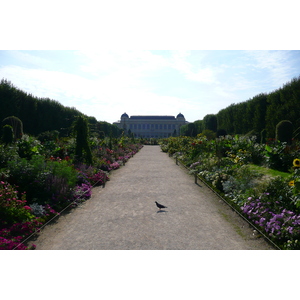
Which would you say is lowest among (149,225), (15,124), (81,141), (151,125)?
(149,225)

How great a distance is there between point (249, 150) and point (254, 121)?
12.8 metres

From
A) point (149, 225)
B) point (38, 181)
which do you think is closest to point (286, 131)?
point (149, 225)

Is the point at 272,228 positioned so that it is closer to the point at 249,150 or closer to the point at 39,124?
the point at 249,150

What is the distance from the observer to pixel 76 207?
6.45 m

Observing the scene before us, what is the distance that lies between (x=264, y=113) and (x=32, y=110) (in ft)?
72.9

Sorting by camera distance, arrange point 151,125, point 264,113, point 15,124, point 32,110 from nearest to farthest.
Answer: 1. point 15,124
2. point 264,113
3. point 32,110
4. point 151,125

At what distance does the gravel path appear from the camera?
4.14 meters

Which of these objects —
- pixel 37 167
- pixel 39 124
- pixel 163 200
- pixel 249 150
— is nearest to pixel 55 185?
pixel 37 167

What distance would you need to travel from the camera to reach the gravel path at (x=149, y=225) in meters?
4.14

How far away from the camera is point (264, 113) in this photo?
74.7ft

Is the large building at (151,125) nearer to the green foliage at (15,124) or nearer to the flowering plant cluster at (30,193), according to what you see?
the green foliage at (15,124)

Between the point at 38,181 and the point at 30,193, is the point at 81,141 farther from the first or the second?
the point at 30,193

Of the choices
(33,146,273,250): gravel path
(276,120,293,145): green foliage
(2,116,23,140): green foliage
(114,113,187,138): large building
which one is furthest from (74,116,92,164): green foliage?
(114,113,187,138): large building

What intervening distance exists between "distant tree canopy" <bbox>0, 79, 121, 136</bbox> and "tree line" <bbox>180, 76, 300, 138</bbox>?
1357cm
